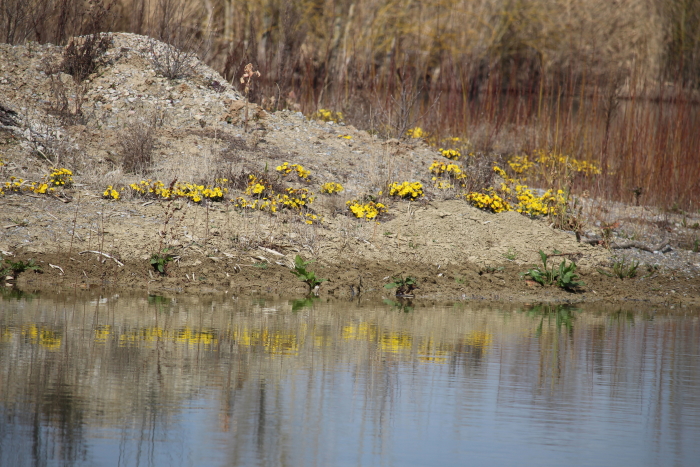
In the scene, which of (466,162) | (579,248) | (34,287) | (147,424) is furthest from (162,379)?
(466,162)

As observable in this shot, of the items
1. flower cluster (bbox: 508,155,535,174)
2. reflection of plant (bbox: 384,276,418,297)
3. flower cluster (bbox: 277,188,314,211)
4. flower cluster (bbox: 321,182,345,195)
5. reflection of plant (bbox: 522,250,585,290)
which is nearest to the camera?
reflection of plant (bbox: 384,276,418,297)

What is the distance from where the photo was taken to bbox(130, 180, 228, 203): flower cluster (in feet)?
33.6

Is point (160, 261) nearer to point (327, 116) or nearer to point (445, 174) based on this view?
point (445, 174)

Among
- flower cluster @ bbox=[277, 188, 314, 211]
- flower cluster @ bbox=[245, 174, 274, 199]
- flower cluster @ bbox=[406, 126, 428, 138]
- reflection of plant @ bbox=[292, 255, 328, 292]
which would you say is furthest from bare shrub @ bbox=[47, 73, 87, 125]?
reflection of plant @ bbox=[292, 255, 328, 292]

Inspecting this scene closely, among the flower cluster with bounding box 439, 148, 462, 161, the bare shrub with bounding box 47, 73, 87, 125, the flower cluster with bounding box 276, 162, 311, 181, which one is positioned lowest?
the flower cluster with bounding box 276, 162, 311, 181

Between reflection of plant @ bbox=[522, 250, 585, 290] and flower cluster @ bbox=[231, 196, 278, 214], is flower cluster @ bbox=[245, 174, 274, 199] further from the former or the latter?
reflection of plant @ bbox=[522, 250, 585, 290]

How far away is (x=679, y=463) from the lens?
3676mm

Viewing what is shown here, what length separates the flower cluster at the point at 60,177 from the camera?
10.3 m

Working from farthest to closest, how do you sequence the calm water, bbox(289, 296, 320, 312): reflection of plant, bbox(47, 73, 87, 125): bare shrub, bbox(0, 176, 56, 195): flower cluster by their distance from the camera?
1. bbox(47, 73, 87, 125): bare shrub
2. bbox(0, 176, 56, 195): flower cluster
3. bbox(289, 296, 320, 312): reflection of plant
4. the calm water

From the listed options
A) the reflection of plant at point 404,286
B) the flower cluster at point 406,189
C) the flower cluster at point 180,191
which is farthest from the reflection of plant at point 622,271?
the flower cluster at point 180,191

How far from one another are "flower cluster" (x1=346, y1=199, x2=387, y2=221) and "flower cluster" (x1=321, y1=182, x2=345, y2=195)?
399 millimetres

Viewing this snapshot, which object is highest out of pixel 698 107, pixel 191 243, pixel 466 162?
pixel 698 107

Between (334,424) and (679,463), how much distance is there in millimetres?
1627

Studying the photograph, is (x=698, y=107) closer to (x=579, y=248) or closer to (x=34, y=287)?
(x=579, y=248)
